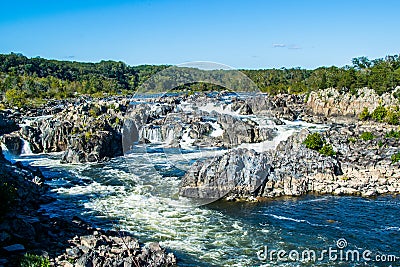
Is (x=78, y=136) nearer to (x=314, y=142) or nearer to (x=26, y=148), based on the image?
(x=26, y=148)

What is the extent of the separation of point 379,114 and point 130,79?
92.6 meters

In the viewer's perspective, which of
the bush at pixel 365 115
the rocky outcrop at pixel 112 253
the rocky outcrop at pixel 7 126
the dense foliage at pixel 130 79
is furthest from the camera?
the dense foliage at pixel 130 79

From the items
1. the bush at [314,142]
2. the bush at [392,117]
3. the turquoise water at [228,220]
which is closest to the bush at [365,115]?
the bush at [392,117]

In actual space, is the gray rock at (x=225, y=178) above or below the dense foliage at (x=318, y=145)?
below

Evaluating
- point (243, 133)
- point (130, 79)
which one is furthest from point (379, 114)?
point (130, 79)

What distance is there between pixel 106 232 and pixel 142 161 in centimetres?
1752

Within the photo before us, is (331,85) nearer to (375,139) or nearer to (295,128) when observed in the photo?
(295,128)

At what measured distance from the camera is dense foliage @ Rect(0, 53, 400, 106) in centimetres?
6700

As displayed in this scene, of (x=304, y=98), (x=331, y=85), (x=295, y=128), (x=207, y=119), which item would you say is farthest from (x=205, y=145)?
(x=304, y=98)

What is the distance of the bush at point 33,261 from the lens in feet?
53.5

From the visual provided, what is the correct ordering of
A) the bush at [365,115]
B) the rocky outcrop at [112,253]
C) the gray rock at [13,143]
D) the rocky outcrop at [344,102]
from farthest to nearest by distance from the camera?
the rocky outcrop at [344,102]
the bush at [365,115]
the gray rock at [13,143]
the rocky outcrop at [112,253]

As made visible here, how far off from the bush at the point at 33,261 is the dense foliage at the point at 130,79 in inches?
562
